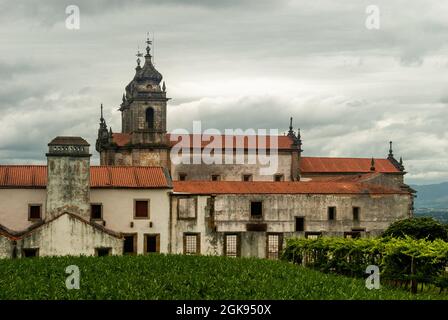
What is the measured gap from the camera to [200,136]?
3041 inches

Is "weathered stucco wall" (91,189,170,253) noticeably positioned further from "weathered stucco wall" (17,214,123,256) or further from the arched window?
the arched window

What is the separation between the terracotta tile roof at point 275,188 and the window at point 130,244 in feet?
26.8

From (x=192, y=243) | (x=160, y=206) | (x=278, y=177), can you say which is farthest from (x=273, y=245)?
(x=278, y=177)

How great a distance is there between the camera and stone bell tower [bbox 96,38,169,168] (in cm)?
7475

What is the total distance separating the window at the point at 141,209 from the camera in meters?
52.0

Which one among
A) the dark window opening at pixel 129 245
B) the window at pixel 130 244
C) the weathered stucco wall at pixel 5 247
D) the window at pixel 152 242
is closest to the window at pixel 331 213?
the window at pixel 152 242

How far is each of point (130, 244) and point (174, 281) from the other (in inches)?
958

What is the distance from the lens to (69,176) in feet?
161

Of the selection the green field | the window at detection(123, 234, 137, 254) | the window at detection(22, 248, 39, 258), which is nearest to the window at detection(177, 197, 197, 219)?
the window at detection(123, 234, 137, 254)

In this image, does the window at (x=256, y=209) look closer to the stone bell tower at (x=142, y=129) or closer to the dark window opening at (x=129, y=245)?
the dark window opening at (x=129, y=245)

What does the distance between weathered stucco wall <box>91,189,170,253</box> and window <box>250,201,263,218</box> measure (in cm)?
804

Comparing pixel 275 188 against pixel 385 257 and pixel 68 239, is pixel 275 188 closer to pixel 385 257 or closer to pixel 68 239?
pixel 68 239
